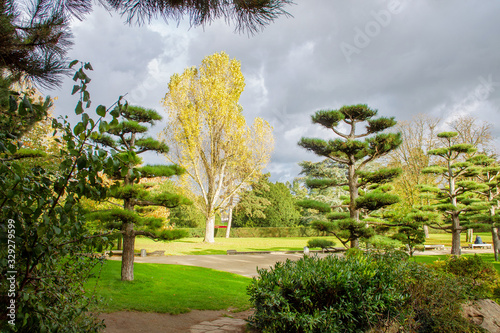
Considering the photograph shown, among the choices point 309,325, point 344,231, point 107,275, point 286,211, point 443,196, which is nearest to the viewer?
point 309,325

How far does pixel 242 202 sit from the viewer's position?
1357 inches

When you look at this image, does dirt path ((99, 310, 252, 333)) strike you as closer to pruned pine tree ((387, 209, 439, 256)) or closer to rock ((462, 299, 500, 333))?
rock ((462, 299, 500, 333))

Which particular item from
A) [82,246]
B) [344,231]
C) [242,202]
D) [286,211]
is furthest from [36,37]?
[286,211]

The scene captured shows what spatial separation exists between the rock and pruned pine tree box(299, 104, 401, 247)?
495 cm

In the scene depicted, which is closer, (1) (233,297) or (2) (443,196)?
(1) (233,297)

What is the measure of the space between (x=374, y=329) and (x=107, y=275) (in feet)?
21.2

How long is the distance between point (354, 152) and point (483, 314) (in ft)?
21.3

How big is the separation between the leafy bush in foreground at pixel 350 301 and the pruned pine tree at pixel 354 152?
557 cm

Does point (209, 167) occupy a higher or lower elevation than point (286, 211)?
higher

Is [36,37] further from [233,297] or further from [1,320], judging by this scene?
[233,297]

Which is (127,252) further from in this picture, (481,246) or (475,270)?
(481,246)

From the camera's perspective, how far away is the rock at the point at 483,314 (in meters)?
3.97

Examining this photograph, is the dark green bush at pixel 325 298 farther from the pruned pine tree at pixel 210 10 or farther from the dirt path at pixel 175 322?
the pruned pine tree at pixel 210 10

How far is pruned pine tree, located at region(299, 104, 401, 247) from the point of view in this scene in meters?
9.53
